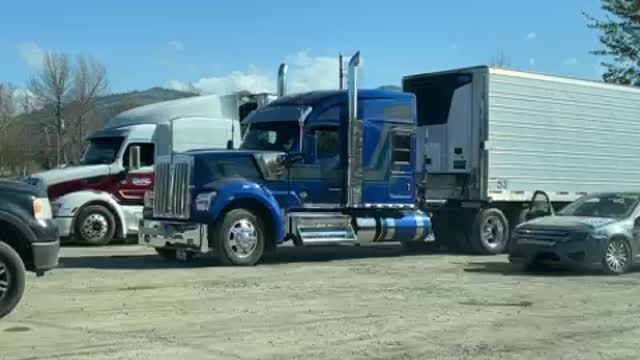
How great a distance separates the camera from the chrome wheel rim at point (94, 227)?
19.9 meters

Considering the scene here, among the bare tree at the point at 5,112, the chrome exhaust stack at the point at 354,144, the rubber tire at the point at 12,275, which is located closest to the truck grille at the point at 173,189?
the chrome exhaust stack at the point at 354,144

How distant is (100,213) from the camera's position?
66.2 feet

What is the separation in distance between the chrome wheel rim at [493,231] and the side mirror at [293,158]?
4.81m

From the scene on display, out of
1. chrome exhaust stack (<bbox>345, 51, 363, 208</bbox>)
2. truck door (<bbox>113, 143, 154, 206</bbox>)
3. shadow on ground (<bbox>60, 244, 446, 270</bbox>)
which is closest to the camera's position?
shadow on ground (<bbox>60, 244, 446, 270</bbox>)

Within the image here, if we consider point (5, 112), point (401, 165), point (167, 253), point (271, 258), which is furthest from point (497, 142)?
point (5, 112)

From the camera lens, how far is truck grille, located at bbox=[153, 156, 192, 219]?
49.8 feet

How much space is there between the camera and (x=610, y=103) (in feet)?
68.6

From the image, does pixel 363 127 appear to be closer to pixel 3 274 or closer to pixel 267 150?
pixel 267 150

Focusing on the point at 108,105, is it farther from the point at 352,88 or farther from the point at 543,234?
the point at 543,234

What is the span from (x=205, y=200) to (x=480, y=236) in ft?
21.4

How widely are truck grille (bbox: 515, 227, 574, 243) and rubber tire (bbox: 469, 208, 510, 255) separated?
11.5 feet

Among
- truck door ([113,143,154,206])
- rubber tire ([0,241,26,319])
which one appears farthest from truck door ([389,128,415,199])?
rubber tire ([0,241,26,319])

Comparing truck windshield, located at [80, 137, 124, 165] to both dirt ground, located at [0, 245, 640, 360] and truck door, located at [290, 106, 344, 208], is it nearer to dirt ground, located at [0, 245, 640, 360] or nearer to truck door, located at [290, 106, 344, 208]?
dirt ground, located at [0, 245, 640, 360]

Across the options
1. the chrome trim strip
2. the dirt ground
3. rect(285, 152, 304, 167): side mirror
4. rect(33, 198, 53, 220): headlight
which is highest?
rect(285, 152, 304, 167): side mirror
